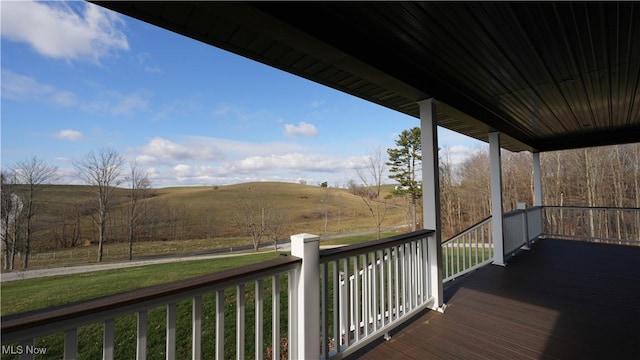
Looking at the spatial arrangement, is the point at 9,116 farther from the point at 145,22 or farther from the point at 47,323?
the point at 47,323

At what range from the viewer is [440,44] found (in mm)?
2066

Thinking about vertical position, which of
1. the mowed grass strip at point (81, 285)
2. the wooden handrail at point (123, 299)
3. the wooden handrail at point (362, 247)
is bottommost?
the mowed grass strip at point (81, 285)

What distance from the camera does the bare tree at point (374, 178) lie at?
55.3ft

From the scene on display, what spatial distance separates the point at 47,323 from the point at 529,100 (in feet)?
15.6

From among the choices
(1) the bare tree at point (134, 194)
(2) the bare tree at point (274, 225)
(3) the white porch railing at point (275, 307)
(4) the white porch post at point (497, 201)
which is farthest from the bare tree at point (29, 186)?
(4) the white porch post at point (497, 201)

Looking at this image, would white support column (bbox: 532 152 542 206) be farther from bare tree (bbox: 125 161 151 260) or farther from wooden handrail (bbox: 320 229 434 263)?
bare tree (bbox: 125 161 151 260)

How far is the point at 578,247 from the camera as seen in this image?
19.1 feet

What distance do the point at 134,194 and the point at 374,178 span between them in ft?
51.3

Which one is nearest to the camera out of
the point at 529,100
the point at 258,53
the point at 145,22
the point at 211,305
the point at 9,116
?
the point at 145,22

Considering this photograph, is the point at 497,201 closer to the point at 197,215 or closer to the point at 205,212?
the point at 197,215

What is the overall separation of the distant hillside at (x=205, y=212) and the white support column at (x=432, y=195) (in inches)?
602

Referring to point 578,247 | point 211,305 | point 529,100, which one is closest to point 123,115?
point 211,305

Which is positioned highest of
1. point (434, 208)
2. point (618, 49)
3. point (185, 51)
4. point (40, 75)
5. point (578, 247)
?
point (40, 75)

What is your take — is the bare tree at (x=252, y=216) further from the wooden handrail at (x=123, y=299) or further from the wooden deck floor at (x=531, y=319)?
the wooden handrail at (x=123, y=299)
